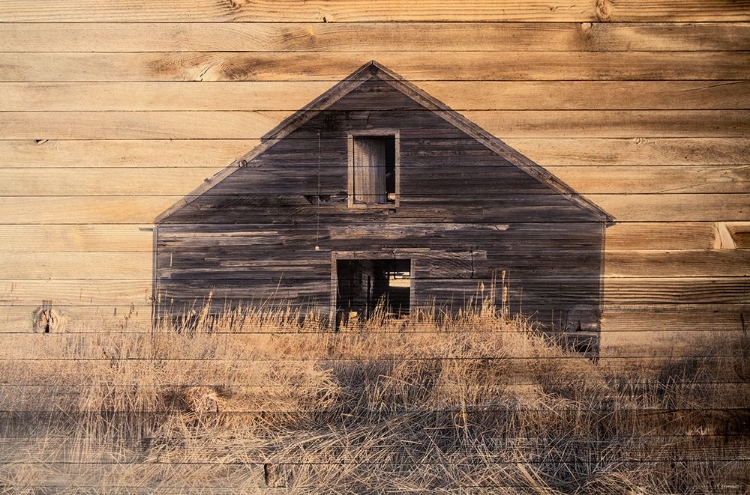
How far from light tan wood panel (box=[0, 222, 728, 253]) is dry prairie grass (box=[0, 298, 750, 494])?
17.8 inches

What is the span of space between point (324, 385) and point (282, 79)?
1.54m

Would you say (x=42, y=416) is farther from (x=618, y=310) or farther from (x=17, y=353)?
(x=618, y=310)

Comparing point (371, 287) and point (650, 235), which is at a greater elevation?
point (650, 235)

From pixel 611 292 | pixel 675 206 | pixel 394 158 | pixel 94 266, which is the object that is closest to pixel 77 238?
pixel 94 266

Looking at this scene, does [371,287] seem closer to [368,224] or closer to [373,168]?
[368,224]

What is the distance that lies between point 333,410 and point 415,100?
1.60 metres

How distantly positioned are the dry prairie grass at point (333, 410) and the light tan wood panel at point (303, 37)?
4.37 ft

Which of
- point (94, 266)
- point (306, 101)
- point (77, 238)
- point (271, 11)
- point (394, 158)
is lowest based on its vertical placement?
point (94, 266)

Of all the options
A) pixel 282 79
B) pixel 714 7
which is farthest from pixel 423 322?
pixel 714 7

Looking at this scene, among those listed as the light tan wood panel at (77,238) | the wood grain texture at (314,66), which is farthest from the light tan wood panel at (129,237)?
the wood grain texture at (314,66)

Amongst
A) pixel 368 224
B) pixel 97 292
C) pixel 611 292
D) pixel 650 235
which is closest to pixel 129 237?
pixel 97 292

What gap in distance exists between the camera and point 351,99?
3008 millimetres

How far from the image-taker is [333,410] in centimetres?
302

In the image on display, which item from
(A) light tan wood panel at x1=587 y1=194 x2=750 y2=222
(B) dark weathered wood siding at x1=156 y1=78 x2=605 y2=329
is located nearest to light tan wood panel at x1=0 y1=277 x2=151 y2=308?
(B) dark weathered wood siding at x1=156 y1=78 x2=605 y2=329
